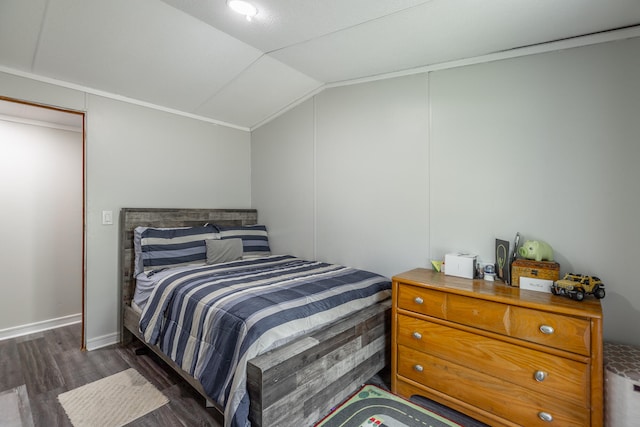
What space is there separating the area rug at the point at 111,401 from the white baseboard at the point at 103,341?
63 cm

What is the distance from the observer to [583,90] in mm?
1833

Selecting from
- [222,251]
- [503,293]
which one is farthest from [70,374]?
[503,293]

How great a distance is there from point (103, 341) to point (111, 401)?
39.2 inches

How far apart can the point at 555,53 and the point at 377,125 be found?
4.15 ft

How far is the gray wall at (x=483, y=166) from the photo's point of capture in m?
1.75

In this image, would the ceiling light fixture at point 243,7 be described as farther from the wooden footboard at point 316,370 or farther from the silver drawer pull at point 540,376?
the silver drawer pull at point 540,376

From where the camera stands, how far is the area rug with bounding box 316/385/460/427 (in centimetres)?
173

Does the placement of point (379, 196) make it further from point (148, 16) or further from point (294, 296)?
point (148, 16)

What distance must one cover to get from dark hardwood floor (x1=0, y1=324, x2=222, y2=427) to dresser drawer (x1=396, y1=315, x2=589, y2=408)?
1294 mm

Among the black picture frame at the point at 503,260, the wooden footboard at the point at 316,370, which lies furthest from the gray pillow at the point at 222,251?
the black picture frame at the point at 503,260

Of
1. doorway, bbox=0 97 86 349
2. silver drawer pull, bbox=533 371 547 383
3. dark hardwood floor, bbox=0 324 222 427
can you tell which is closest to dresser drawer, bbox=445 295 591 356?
silver drawer pull, bbox=533 371 547 383

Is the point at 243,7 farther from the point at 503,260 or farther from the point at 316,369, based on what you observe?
the point at 503,260

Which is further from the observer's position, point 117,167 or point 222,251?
point 222,251

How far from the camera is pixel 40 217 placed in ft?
10.1
